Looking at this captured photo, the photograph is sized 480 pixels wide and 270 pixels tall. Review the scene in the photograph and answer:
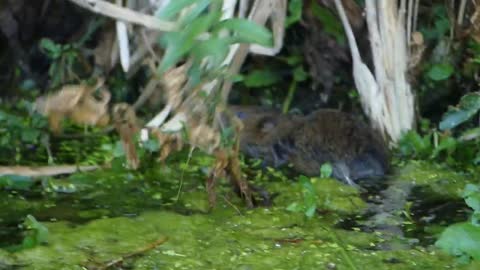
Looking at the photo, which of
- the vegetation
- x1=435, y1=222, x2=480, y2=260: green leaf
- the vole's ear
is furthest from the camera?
the vole's ear

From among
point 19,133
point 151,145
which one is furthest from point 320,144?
point 19,133

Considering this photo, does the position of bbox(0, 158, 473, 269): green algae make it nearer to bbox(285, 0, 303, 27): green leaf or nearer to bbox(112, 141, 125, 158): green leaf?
bbox(112, 141, 125, 158): green leaf

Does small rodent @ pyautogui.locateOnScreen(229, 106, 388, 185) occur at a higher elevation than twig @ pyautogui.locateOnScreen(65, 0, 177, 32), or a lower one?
lower

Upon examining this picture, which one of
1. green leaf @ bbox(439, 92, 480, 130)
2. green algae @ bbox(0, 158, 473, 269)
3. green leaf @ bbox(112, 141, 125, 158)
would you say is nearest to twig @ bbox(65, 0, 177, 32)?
green leaf @ bbox(112, 141, 125, 158)

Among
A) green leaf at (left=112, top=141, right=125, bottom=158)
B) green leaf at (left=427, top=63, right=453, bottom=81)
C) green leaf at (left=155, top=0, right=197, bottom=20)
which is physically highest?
green leaf at (left=155, top=0, right=197, bottom=20)

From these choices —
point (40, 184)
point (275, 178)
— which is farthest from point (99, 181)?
point (275, 178)

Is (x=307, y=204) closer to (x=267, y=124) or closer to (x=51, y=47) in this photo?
(x=267, y=124)

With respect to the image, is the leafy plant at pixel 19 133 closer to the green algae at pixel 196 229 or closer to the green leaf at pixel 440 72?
the green algae at pixel 196 229

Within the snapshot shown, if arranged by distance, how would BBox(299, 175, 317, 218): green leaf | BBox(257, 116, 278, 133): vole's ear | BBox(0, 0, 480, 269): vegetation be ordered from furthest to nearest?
BBox(257, 116, 278, 133): vole's ear < BBox(299, 175, 317, 218): green leaf < BBox(0, 0, 480, 269): vegetation
